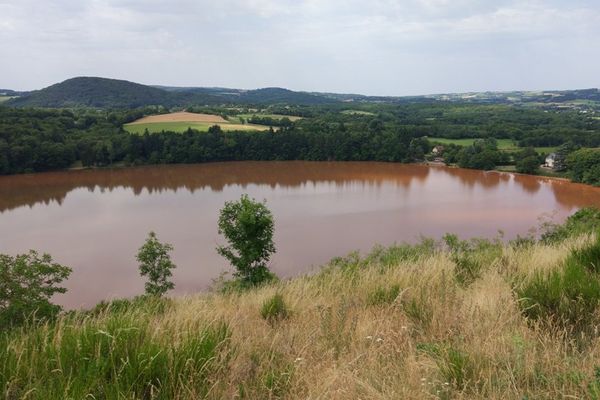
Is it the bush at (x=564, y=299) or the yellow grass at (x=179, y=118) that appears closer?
the bush at (x=564, y=299)

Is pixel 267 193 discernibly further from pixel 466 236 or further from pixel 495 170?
pixel 495 170

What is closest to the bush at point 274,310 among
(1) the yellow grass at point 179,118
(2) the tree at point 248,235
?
(2) the tree at point 248,235

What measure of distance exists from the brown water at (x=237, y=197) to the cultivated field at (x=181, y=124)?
1446cm

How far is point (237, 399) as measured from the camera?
2246 millimetres

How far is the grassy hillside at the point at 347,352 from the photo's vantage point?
2.16 meters

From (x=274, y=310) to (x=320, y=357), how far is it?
51.7 inches

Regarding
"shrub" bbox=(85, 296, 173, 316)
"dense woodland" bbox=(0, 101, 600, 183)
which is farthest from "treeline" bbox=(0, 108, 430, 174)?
"shrub" bbox=(85, 296, 173, 316)

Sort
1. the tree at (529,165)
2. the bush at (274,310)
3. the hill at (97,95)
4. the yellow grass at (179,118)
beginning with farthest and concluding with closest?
the hill at (97,95), the yellow grass at (179,118), the tree at (529,165), the bush at (274,310)

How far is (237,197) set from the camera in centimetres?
4891

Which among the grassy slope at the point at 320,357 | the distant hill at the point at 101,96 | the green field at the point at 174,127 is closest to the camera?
the grassy slope at the point at 320,357

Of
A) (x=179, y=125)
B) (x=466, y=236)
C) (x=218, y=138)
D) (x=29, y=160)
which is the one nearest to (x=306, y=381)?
(x=466, y=236)

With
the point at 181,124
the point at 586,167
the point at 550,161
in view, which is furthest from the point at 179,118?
the point at 586,167

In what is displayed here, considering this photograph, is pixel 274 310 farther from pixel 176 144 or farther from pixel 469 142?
pixel 469 142

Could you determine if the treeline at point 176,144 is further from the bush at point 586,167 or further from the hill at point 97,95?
the hill at point 97,95
